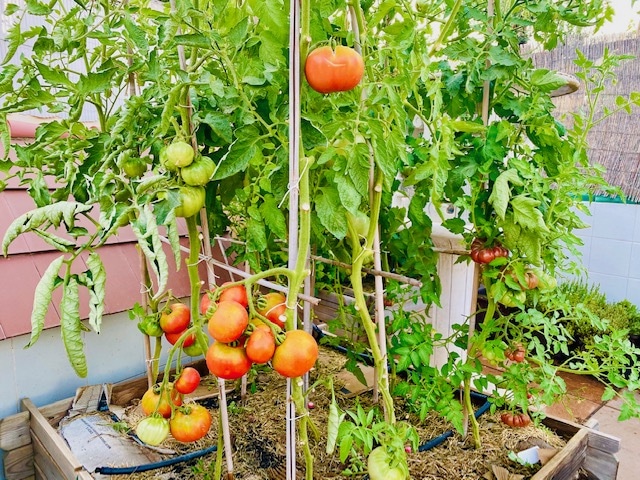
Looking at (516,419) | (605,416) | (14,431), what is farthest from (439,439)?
(605,416)

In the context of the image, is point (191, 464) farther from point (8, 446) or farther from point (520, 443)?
point (520, 443)

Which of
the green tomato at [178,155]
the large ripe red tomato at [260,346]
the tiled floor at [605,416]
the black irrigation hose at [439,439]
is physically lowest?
the tiled floor at [605,416]

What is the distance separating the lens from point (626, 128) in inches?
139

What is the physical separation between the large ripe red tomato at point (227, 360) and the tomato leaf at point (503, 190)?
0.74 meters

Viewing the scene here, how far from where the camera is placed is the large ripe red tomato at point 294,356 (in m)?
0.84

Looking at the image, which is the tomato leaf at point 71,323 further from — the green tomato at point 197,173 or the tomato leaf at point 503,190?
the tomato leaf at point 503,190

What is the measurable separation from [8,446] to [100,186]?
117 centimetres

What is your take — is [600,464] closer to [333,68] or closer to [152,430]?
[152,430]

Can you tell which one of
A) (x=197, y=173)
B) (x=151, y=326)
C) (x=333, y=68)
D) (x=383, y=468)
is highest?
(x=333, y=68)

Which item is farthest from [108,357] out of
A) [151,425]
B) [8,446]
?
[151,425]

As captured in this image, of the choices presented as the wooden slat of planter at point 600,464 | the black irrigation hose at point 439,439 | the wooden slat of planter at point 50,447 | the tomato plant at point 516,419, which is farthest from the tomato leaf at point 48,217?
the wooden slat of planter at point 600,464

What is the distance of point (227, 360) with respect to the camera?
2.82 feet

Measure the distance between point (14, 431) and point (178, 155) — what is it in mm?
1216

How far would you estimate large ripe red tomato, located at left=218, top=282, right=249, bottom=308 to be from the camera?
2.98 ft
